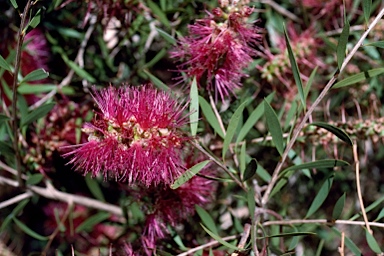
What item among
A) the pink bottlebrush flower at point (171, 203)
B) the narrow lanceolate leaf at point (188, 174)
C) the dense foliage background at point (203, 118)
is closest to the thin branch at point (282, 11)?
the dense foliage background at point (203, 118)

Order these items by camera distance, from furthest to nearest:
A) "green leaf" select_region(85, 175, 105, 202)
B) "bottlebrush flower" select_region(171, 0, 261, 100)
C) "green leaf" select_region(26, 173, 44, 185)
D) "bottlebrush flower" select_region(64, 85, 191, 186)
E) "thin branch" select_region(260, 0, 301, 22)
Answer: "thin branch" select_region(260, 0, 301, 22) < "green leaf" select_region(85, 175, 105, 202) < "green leaf" select_region(26, 173, 44, 185) < "bottlebrush flower" select_region(171, 0, 261, 100) < "bottlebrush flower" select_region(64, 85, 191, 186)

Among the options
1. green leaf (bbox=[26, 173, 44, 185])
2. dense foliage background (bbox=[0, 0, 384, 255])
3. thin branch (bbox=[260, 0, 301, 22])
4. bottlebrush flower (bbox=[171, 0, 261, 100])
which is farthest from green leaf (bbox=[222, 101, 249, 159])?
thin branch (bbox=[260, 0, 301, 22])

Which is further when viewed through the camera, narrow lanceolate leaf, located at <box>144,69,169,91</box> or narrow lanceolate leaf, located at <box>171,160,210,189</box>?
narrow lanceolate leaf, located at <box>144,69,169,91</box>

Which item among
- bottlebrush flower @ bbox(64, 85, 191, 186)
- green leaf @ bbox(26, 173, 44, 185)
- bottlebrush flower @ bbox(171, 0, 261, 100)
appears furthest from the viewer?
green leaf @ bbox(26, 173, 44, 185)

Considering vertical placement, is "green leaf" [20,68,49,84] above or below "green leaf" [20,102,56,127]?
above

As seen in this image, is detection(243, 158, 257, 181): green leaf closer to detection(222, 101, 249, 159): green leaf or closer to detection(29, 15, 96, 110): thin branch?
detection(222, 101, 249, 159): green leaf

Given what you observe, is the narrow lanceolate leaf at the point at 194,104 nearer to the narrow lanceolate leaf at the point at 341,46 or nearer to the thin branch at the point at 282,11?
the narrow lanceolate leaf at the point at 341,46

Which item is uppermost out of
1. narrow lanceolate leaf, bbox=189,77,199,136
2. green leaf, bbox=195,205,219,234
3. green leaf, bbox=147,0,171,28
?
green leaf, bbox=147,0,171,28

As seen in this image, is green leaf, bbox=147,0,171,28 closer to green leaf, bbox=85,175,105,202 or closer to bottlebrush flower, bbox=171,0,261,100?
bottlebrush flower, bbox=171,0,261,100
